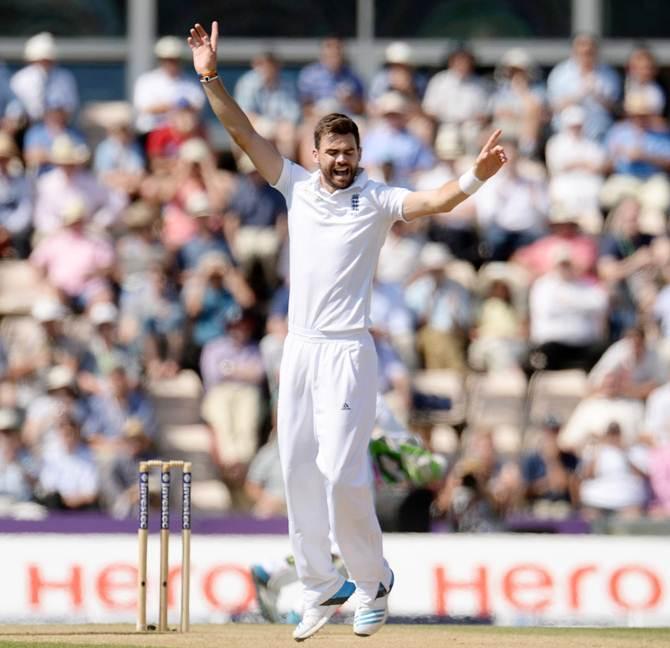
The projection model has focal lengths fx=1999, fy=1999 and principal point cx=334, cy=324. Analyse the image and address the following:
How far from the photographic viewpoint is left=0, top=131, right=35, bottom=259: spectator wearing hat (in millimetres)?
16016

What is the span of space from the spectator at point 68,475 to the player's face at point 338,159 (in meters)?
5.57

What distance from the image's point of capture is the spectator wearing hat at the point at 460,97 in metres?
16.8

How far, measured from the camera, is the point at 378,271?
15445 mm

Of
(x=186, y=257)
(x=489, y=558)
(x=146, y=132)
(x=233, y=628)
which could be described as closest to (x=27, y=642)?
(x=233, y=628)

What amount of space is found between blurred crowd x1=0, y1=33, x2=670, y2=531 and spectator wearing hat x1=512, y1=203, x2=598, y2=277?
0.08 ft

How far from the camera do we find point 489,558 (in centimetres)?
1221

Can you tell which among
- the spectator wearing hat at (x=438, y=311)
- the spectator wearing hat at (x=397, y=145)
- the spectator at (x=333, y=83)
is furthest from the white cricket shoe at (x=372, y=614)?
the spectator at (x=333, y=83)

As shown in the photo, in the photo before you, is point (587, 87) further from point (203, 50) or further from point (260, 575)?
point (203, 50)

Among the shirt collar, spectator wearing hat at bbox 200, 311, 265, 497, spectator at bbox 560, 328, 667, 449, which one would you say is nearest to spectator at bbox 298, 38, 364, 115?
spectator wearing hat at bbox 200, 311, 265, 497

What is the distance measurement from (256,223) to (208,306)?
1.14 meters

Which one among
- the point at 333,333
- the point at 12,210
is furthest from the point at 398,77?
the point at 333,333

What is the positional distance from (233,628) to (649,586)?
3.26 metres

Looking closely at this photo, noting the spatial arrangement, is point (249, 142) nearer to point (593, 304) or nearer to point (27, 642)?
point (27, 642)

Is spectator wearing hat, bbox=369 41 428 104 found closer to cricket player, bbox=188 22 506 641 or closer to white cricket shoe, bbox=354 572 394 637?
cricket player, bbox=188 22 506 641
